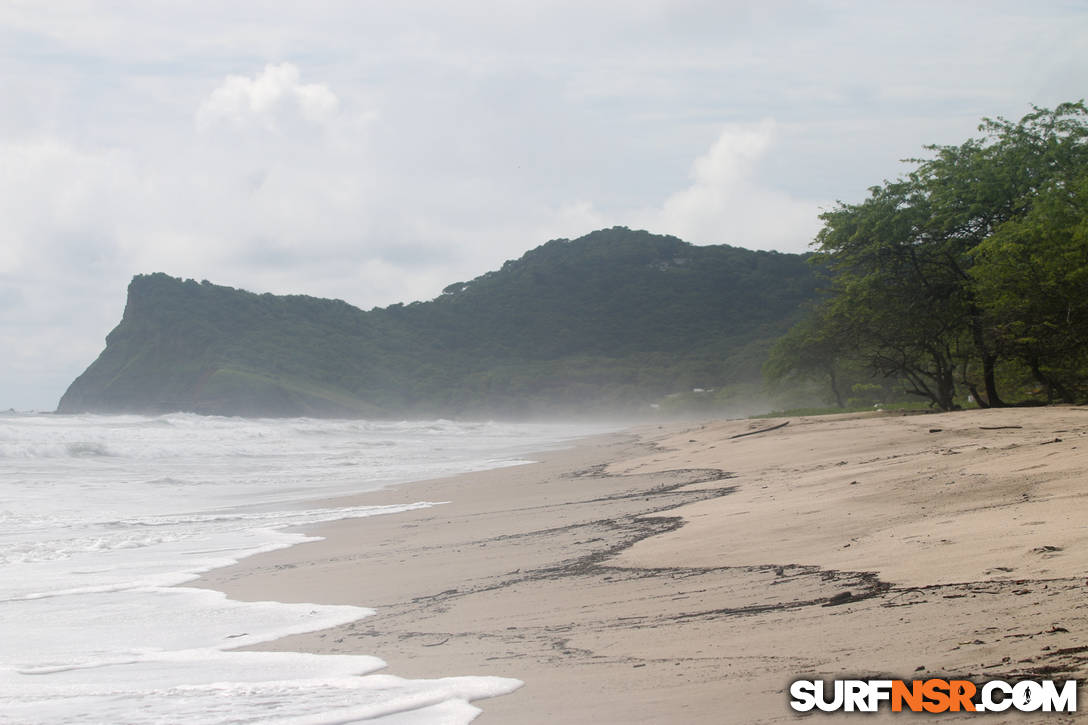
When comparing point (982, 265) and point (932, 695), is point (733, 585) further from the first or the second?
point (982, 265)

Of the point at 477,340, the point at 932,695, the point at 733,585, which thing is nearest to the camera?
the point at 932,695

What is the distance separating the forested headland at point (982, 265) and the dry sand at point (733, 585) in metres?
7.40

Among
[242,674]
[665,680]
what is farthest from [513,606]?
[665,680]

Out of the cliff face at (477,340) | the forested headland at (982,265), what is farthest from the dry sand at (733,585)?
the cliff face at (477,340)

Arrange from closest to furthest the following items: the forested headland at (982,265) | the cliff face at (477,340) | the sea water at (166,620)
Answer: the sea water at (166,620) < the forested headland at (982,265) < the cliff face at (477,340)

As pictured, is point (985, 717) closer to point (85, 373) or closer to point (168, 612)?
point (168, 612)

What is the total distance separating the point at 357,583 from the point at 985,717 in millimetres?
5331

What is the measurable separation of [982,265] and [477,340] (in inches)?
4505

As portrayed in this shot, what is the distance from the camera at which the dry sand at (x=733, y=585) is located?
3.30 m

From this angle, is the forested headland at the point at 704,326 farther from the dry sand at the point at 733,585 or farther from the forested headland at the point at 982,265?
the dry sand at the point at 733,585

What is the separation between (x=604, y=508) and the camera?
33.6ft

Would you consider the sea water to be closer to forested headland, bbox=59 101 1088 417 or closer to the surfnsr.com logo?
the surfnsr.com logo

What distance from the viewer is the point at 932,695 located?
2.87 m

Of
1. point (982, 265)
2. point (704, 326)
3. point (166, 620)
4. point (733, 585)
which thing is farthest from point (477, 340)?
point (733, 585)
